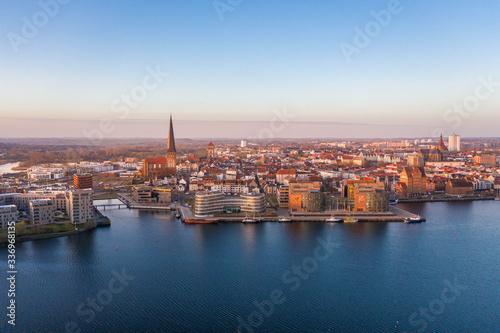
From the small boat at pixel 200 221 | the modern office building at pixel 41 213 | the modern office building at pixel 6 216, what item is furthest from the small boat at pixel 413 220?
the modern office building at pixel 6 216

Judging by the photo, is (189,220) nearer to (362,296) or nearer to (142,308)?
(142,308)

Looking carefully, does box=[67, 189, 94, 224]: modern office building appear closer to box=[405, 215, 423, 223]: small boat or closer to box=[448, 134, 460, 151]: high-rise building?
box=[405, 215, 423, 223]: small boat

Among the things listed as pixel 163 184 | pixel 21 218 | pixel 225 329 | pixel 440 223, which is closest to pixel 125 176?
pixel 163 184

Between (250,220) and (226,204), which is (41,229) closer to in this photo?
(226,204)

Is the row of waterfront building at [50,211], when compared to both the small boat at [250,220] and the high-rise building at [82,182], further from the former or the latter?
the high-rise building at [82,182]

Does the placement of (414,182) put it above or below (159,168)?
below

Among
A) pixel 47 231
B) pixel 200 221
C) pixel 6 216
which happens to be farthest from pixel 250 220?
pixel 6 216

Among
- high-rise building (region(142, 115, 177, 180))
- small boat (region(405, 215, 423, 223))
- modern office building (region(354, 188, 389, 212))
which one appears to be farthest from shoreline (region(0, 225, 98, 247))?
high-rise building (region(142, 115, 177, 180))
